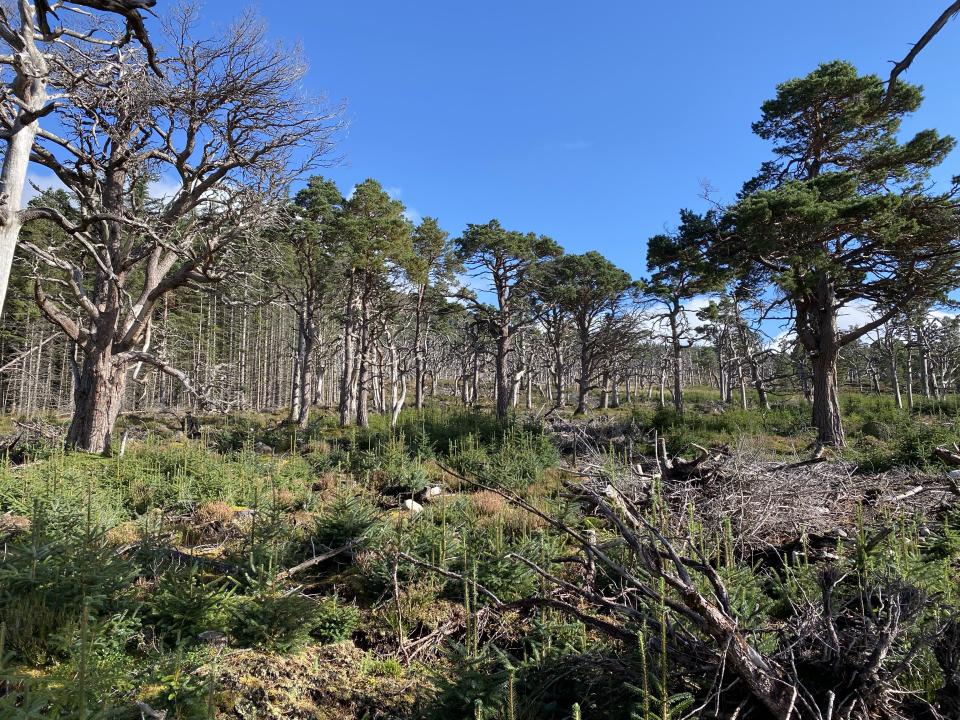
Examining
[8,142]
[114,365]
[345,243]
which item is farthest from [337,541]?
[345,243]

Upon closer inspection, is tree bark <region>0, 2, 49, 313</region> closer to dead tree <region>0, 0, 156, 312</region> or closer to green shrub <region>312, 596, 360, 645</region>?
dead tree <region>0, 0, 156, 312</region>

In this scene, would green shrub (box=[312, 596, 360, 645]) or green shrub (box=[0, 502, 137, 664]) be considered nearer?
green shrub (box=[0, 502, 137, 664])

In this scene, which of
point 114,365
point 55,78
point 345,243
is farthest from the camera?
point 345,243

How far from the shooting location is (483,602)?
3844 mm

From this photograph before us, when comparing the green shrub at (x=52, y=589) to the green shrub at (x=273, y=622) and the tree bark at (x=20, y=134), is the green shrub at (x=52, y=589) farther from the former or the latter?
the tree bark at (x=20, y=134)

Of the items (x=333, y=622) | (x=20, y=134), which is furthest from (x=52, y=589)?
(x=20, y=134)

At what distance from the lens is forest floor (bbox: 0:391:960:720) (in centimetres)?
214

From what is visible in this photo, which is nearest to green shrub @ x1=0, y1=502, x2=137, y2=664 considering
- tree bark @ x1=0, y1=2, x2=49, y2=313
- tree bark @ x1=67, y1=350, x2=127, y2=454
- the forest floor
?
the forest floor

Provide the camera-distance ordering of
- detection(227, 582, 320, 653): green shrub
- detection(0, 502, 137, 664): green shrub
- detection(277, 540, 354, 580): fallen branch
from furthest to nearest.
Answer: detection(277, 540, 354, 580): fallen branch
detection(227, 582, 320, 653): green shrub
detection(0, 502, 137, 664): green shrub

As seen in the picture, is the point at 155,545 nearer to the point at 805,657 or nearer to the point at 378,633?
the point at 378,633

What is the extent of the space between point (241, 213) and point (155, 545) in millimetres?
8188

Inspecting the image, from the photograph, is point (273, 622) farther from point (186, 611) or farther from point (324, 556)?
point (324, 556)

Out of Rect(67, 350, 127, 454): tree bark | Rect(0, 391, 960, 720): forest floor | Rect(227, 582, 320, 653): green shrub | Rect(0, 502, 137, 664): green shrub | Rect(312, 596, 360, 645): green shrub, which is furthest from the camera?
Rect(67, 350, 127, 454): tree bark

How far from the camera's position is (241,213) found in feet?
34.5
